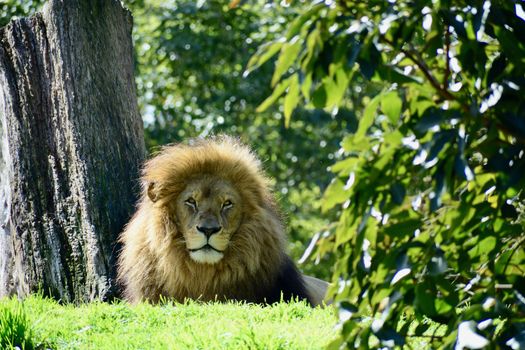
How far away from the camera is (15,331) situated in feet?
14.0

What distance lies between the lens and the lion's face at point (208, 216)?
568 cm

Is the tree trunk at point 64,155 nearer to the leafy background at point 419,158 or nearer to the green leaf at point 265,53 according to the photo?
the leafy background at point 419,158

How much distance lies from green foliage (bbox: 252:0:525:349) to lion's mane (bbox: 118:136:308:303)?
3.09m

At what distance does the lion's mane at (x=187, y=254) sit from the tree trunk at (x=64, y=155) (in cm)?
30

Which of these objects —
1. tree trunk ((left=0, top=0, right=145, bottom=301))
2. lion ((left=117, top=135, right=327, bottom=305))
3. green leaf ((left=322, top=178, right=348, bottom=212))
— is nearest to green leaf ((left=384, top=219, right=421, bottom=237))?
green leaf ((left=322, top=178, right=348, bottom=212))

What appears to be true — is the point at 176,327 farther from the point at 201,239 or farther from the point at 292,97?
the point at 292,97

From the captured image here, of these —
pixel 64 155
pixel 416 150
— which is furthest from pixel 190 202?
pixel 416 150

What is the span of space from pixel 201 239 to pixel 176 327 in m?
1.35

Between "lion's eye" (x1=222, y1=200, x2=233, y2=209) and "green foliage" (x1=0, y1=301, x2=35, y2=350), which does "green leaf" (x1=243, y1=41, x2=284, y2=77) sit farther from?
"lion's eye" (x1=222, y1=200, x2=233, y2=209)

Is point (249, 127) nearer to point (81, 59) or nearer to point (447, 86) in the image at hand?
point (81, 59)

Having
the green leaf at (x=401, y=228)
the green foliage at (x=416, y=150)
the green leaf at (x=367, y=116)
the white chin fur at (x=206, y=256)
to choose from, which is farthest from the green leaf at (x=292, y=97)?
the white chin fur at (x=206, y=256)

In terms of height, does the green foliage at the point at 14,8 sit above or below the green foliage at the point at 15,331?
above

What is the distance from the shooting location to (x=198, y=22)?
14.8 m

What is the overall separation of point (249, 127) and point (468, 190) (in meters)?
12.6
